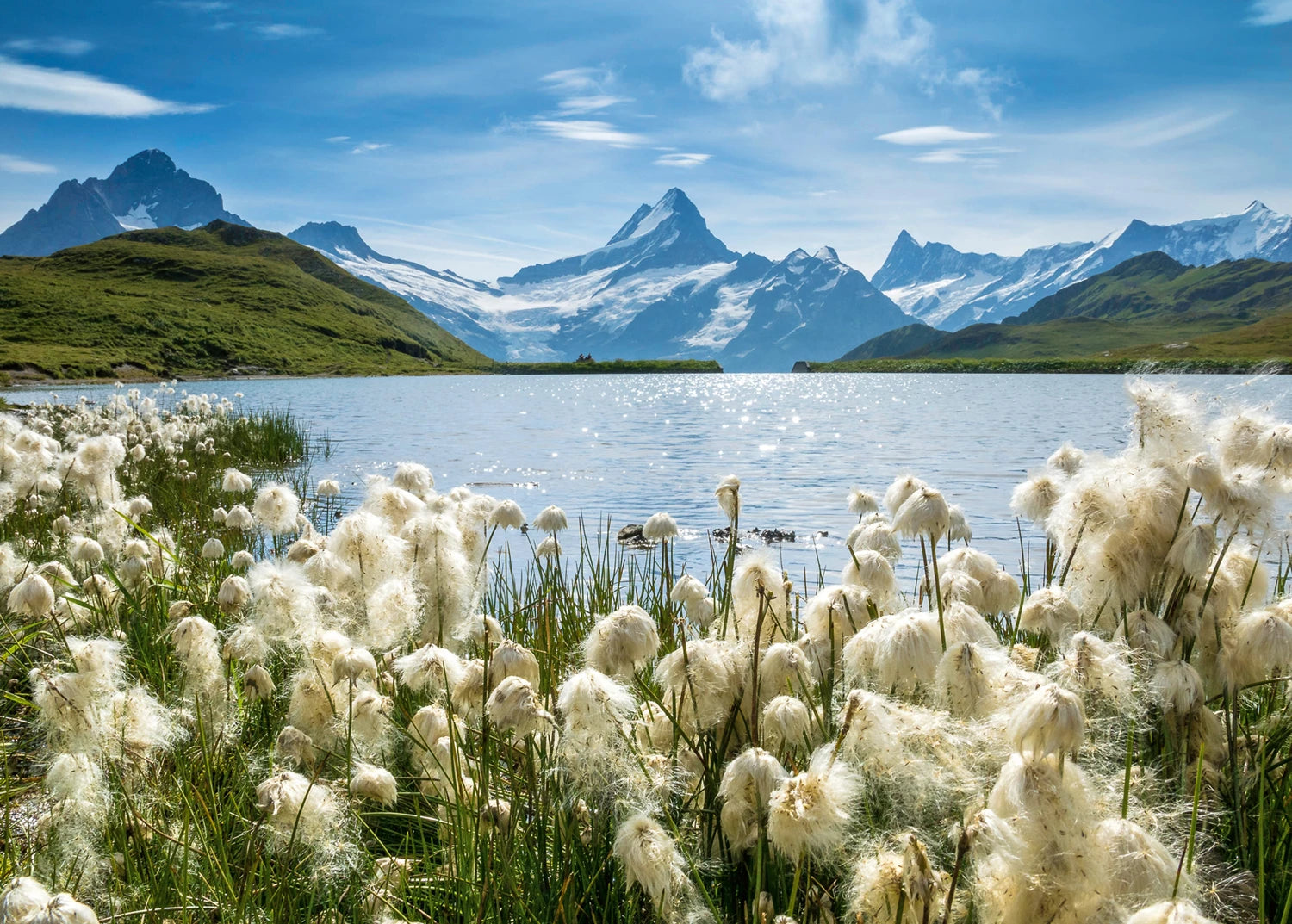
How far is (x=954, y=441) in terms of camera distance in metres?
34.0

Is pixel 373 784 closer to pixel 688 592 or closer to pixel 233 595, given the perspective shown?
pixel 233 595

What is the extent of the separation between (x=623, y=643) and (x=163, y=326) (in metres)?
159

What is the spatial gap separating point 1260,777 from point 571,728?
6.88 ft

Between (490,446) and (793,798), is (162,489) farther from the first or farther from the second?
(490,446)

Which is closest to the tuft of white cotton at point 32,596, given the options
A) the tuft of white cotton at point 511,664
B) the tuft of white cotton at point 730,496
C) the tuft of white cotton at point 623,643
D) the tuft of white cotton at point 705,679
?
the tuft of white cotton at point 511,664

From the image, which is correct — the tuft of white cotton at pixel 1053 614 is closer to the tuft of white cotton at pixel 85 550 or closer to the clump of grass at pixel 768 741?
the clump of grass at pixel 768 741

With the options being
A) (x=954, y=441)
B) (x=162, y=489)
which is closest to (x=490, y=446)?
(x=954, y=441)

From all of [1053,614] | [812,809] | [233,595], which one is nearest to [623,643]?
[812,809]

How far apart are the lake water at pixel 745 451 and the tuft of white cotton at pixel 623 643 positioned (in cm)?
176

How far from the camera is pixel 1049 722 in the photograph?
65.5 inches

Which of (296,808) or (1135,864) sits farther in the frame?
(296,808)

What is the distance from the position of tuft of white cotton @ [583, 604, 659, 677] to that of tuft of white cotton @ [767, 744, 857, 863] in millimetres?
740

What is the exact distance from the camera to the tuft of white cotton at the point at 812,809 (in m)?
1.92

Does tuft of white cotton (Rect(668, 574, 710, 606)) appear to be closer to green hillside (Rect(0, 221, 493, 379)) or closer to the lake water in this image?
the lake water
